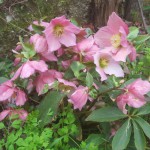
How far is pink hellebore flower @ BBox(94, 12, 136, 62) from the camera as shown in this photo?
48.9 inches

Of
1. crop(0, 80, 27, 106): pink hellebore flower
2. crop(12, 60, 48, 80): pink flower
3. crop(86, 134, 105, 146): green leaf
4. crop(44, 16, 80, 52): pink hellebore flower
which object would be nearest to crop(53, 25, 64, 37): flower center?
crop(44, 16, 80, 52): pink hellebore flower

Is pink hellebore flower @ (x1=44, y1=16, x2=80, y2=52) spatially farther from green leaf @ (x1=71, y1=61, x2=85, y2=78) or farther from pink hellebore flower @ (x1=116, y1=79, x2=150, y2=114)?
pink hellebore flower @ (x1=116, y1=79, x2=150, y2=114)

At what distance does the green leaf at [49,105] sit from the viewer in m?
1.24

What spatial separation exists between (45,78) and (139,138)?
0.38 meters

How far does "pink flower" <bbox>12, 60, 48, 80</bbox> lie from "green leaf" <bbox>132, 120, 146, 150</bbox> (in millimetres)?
361

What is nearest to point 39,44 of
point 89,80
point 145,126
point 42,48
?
point 42,48

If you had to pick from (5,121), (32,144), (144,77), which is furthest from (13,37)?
(32,144)

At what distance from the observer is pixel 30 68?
121 centimetres

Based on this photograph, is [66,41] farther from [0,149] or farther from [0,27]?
[0,27]

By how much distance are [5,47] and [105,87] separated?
31.4 inches

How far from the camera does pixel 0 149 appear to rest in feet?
3.76

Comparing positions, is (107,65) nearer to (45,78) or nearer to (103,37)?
(103,37)

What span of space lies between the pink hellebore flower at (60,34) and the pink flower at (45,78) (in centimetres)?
9

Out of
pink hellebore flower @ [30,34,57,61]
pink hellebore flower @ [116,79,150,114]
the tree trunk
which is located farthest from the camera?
the tree trunk
